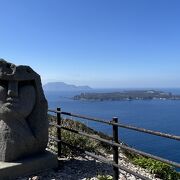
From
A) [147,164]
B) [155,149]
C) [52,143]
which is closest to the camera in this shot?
[147,164]

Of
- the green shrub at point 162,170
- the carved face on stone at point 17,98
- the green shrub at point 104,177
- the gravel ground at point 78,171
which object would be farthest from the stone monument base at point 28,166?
the green shrub at point 162,170

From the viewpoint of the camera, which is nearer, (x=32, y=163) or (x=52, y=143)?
(x=32, y=163)

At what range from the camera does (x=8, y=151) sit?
21.8ft

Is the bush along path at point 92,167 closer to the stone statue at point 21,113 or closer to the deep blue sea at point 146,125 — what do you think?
the stone statue at point 21,113

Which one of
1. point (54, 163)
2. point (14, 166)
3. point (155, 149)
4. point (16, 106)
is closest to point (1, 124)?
point (16, 106)

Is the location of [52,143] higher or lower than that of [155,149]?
higher

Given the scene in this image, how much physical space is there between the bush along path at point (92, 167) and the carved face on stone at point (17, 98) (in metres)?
1.32

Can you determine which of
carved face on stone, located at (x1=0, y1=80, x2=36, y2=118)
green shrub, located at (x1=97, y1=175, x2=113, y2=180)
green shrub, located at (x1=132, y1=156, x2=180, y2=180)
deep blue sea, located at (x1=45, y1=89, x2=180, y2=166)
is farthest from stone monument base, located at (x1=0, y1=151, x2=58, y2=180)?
deep blue sea, located at (x1=45, y1=89, x2=180, y2=166)

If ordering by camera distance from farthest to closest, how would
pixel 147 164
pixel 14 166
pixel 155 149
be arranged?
pixel 155 149 → pixel 147 164 → pixel 14 166

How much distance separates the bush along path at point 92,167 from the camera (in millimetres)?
6922

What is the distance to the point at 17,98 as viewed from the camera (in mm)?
6863

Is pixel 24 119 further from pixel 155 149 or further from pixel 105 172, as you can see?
pixel 155 149

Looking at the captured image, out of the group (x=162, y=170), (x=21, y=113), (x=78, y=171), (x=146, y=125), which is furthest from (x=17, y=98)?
(x=146, y=125)

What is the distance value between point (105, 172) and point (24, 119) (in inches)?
80.1
